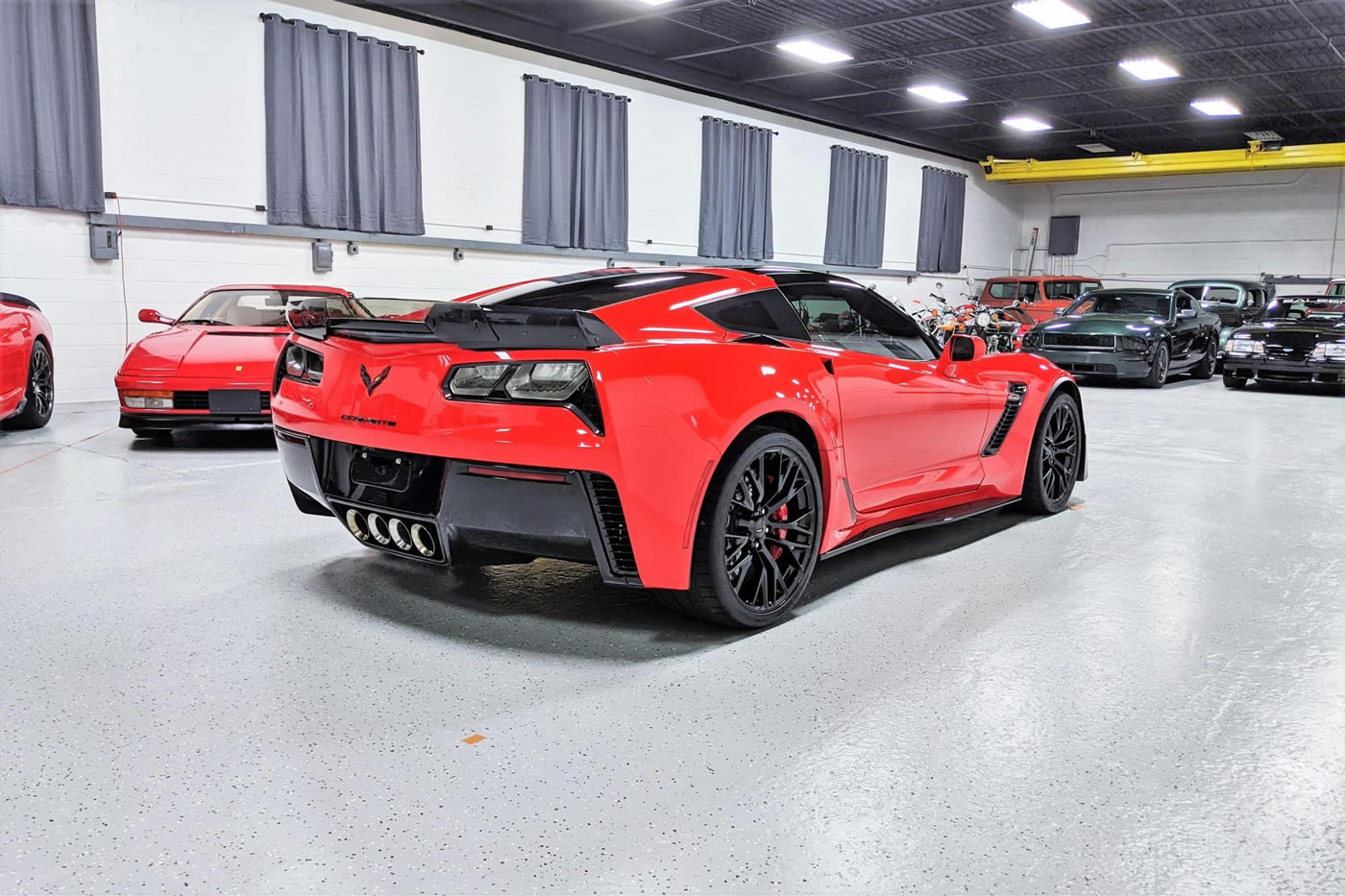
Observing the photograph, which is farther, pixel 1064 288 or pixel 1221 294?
pixel 1064 288

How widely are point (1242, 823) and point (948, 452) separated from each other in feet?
6.56

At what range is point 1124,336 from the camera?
11.3 meters

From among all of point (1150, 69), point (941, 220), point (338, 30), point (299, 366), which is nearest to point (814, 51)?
point (1150, 69)

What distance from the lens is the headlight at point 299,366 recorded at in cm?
294

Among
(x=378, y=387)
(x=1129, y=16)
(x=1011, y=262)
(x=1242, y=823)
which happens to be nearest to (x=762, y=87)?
(x=1129, y=16)

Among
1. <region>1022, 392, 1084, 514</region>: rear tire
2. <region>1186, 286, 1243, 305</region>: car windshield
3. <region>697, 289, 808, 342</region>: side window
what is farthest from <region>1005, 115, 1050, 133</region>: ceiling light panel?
<region>697, 289, 808, 342</region>: side window

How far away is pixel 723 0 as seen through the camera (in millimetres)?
10406

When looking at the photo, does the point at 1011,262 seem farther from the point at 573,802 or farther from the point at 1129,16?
the point at 573,802

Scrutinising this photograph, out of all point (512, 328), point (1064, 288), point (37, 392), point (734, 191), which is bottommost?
point (37, 392)

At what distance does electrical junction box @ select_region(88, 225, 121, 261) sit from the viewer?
8359mm

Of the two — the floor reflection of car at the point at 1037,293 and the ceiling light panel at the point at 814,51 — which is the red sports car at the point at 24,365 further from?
the floor reflection of car at the point at 1037,293

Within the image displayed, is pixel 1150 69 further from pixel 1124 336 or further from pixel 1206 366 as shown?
pixel 1124 336

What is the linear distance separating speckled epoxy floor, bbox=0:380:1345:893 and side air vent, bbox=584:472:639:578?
277 millimetres

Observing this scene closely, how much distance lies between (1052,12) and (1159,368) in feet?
14.1
